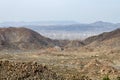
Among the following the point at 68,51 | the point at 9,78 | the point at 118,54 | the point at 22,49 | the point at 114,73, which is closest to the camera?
the point at 9,78

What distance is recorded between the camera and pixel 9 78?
25594 millimetres

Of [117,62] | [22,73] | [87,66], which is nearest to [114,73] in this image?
[87,66]

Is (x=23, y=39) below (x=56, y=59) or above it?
above

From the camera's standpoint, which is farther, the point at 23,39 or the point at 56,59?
the point at 23,39

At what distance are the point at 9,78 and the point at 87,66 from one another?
95.2 feet

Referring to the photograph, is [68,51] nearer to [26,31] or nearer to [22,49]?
[22,49]

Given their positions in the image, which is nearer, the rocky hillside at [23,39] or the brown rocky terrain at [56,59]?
the brown rocky terrain at [56,59]

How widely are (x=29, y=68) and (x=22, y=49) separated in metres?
66.5

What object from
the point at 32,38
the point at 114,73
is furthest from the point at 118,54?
the point at 32,38

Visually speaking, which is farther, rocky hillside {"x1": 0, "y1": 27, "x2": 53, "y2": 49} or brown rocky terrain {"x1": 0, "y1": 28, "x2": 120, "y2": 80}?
rocky hillside {"x1": 0, "y1": 27, "x2": 53, "y2": 49}

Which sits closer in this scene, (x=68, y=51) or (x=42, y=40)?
(x=68, y=51)

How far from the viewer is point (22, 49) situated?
309 feet

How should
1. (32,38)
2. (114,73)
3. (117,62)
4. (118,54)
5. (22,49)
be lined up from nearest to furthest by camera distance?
(114,73)
(117,62)
(118,54)
(22,49)
(32,38)

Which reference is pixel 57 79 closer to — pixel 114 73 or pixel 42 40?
pixel 114 73
